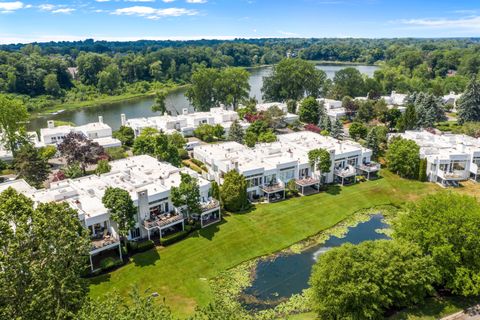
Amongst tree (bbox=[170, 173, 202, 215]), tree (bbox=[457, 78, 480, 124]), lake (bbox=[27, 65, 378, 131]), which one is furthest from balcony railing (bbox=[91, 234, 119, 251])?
tree (bbox=[457, 78, 480, 124])

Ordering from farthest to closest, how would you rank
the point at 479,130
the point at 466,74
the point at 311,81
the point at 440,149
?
1. the point at 466,74
2. the point at 311,81
3. the point at 479,130
4. the point at 440,149

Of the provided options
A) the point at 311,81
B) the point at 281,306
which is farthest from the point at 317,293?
the point at 311,81

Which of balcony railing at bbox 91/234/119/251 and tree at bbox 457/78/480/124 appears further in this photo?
tree at bbox 457/78/480/124

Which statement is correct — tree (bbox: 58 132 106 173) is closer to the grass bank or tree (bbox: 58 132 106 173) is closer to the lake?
the lake

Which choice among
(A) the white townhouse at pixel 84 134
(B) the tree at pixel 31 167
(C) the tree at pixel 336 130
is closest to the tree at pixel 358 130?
(C) the tree at pixel 336 130

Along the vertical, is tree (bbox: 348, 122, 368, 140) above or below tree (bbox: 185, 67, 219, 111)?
below

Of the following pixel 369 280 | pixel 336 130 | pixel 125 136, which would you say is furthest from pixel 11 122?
pixel 369 280

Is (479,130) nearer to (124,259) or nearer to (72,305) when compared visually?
(124,259)
